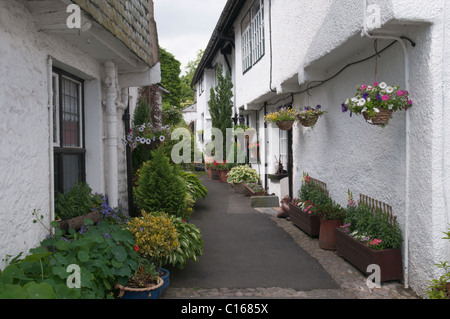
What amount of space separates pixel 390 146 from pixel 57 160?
4023 mm

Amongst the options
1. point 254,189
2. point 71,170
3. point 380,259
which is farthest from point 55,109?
point 254,189

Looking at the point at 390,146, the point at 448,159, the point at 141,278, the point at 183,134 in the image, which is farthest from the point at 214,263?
the point at 183,134

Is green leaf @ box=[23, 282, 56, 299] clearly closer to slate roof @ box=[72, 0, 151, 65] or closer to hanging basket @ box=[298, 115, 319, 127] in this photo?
slate roof @ box=[72, 0, 151, 65]

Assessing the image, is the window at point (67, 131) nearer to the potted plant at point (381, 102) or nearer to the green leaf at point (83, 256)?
the green leaf at point (83, 256)

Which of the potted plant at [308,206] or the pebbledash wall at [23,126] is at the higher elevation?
the pebbledash wall at [23,126]

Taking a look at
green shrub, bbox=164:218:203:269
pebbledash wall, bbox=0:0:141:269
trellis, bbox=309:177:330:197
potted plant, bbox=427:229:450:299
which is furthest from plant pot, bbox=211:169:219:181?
potted plant, bbox=427:229:450:299

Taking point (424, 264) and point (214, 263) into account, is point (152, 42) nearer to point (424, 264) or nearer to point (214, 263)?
point (214, 263)

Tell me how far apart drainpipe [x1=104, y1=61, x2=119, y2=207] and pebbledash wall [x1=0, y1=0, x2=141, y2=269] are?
118 cm

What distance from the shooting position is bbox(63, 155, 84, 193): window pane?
474 centimetres

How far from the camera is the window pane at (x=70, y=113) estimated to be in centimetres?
475

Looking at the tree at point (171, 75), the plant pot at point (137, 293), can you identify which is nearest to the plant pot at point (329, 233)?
the plant pot at point (137, 293)

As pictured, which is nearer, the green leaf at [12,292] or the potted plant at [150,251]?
the green leaf at [12,292]

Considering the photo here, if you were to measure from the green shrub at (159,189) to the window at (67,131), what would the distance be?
3.95 ft

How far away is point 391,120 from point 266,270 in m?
2.51
